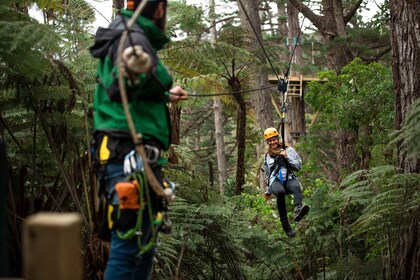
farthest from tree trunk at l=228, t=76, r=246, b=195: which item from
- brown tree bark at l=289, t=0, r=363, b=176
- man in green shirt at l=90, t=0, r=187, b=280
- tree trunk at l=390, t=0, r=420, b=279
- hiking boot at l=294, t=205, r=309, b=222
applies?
man in green shirt at l=90, t=0, r=187, b=280

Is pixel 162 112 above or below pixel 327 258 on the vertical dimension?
above

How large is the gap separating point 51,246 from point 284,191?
8238mm

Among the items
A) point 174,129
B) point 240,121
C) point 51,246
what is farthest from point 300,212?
point 51,246

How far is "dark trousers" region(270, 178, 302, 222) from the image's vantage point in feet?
32.5

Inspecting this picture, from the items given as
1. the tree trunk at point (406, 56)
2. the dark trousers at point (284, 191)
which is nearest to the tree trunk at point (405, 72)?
the tree trunk at point (406, 56)

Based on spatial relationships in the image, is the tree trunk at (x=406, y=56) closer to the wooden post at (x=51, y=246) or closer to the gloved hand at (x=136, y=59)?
the gloved hand at (x=136, y=59)

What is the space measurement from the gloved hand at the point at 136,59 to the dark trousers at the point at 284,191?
21.5ft

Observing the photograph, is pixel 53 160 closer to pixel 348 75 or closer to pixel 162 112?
pixel 162 112

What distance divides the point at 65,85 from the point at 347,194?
11.0 ft

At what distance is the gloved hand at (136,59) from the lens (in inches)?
138

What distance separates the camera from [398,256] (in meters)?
6.77

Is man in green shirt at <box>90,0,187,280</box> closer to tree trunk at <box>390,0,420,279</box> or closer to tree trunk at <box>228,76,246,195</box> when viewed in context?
tree trunk at <box>390,0,420,279</box>

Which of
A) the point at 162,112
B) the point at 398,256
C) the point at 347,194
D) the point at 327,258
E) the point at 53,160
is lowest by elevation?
the point at 327,258

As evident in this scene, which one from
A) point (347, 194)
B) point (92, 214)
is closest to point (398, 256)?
point (347, 194)
